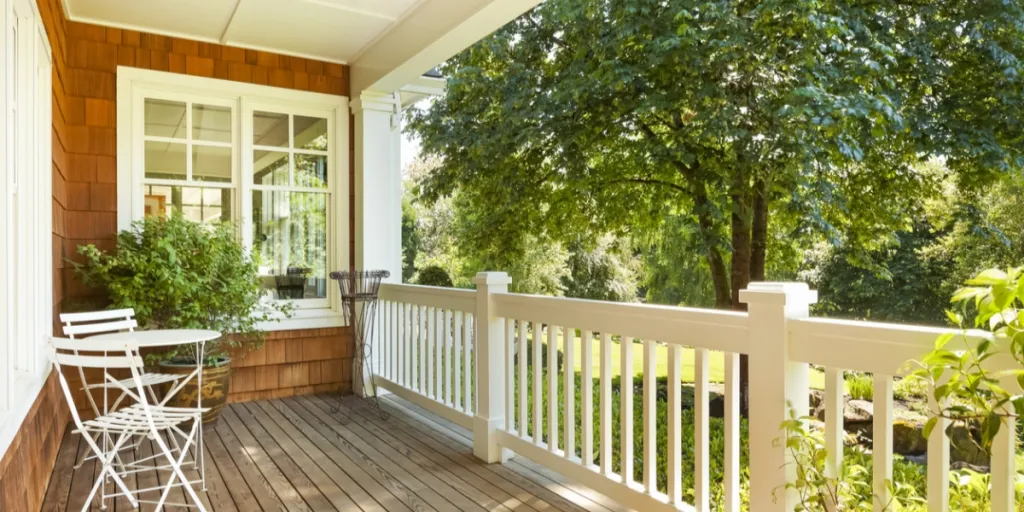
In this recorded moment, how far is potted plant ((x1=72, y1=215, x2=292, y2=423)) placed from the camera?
401 cm

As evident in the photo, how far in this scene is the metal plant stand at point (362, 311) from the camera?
4.58 metres

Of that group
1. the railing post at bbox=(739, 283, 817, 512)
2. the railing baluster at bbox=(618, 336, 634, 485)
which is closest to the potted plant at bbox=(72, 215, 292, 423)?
the railing baluster at bbox=(618, 336, 634, 485)

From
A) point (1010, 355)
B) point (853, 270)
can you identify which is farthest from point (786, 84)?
point (853, 270)

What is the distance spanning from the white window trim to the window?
41.8 inches

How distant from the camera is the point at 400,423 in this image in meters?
4.25

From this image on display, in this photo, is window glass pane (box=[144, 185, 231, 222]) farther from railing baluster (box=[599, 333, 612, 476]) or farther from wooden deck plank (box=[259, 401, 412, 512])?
railing baluster (box=[599, 333, 612, 476])

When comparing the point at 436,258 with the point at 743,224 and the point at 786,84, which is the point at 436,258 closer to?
the point at 743,224

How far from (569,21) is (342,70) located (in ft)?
10.2

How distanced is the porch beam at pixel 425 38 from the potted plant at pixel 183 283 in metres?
1.58

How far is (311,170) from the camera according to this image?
5215mm

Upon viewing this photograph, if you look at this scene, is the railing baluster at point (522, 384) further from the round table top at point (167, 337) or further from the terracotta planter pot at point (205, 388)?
the terracotta planter pot at point (205, 388)

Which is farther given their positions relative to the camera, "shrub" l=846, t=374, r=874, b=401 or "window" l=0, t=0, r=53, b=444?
"shrub" l=846, t=374, r=874, b=401

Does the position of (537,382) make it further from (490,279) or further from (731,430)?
(731,430)

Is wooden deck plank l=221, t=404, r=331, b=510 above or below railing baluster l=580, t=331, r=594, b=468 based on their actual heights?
below
